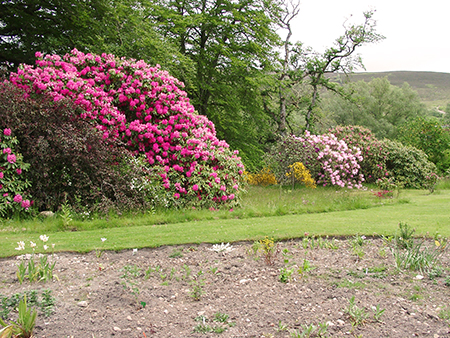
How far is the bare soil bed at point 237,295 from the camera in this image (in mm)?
2701

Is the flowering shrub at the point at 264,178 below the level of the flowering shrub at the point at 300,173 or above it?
below

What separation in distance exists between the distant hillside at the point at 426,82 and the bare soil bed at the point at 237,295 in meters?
75.6

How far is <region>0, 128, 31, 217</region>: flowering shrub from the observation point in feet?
21.0

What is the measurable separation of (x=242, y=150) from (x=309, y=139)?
3517 mm

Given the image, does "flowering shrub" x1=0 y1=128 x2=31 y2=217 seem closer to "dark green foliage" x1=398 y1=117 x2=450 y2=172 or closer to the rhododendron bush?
the rhododendron bush

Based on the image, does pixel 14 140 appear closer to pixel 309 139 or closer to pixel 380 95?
pixel 309 139

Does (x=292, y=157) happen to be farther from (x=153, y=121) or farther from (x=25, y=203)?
(x=25, y=203)

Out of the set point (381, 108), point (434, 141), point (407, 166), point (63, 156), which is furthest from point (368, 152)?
point (381, 108)

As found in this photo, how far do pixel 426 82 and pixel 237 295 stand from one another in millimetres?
103315

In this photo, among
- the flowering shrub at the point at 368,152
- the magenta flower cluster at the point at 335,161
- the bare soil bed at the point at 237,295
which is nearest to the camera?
the bare soil bed at the point at 237,295

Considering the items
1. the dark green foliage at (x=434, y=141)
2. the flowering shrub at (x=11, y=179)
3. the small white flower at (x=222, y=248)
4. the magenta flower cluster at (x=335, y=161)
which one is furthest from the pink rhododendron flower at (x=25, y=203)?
the dark green foliage at (x=434, y=141)

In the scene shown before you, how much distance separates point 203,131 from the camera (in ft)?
Result: 28.9

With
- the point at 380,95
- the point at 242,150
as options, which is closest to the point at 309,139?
the point at 242,150

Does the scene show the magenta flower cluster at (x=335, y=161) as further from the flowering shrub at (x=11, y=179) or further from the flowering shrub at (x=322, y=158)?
the flowering shrub at (x=11, y=179)
